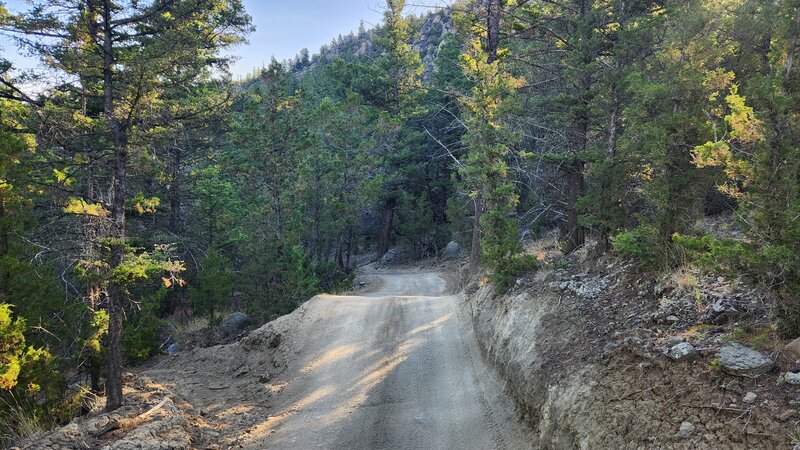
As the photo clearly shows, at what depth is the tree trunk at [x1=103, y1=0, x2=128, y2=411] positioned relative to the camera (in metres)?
9.46

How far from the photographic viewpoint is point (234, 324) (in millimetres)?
18516

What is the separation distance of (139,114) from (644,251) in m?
11.4

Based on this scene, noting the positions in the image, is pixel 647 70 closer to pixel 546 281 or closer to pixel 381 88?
pixel 546 281

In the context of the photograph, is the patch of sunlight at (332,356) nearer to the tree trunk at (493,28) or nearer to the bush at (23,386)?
the bush at (23,386)

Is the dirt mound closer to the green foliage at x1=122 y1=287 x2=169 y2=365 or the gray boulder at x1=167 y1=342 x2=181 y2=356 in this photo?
the green foliage at x1=122 y1=287 x2=169 y2=365

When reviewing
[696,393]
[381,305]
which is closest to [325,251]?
[381,305]

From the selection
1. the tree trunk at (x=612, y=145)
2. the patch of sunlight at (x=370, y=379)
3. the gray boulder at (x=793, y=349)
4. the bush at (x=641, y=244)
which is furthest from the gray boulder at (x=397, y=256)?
the gray boulder at (x=793, y=349)

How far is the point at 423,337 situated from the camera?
12875 mm

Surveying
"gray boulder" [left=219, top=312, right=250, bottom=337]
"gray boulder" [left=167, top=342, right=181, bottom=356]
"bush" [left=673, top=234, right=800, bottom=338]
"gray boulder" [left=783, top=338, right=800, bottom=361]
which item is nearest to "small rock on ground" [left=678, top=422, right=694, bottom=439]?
"gray boulder" [left=783, top=338, right=800, bottom=361]

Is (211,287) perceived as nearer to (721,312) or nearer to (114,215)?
(114,215)

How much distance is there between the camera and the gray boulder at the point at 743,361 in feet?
14.8

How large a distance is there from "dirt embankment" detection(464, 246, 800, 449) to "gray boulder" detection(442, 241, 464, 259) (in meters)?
23.8

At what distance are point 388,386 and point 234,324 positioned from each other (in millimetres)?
10758

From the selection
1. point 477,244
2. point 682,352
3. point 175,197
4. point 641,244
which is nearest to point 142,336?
point 175,197
